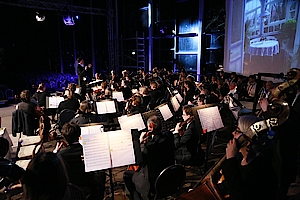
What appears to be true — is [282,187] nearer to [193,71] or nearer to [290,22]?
[290,22]

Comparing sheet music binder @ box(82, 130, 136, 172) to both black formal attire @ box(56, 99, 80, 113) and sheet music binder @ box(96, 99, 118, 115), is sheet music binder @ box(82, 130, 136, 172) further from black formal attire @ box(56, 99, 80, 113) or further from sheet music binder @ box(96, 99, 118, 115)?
black formal attire @ box(56, 99, 80, 113)

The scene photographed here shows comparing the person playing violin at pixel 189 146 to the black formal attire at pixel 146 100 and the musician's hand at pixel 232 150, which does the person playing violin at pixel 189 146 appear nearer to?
the musician's hand at pixel 232 150

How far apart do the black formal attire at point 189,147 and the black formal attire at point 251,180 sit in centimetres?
195

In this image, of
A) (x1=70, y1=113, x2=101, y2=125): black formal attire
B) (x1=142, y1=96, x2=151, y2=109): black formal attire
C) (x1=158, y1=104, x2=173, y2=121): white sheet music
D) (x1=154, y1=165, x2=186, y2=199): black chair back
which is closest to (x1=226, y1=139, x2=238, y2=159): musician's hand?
(x1=154, y1=165, x2=186, y2=199): black chair back

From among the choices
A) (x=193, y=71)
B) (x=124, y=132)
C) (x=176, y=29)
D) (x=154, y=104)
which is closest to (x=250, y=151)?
(x=124, y=132)

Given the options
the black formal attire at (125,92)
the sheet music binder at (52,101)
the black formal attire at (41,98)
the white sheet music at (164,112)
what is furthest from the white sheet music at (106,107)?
the black formal attire at (41,98)

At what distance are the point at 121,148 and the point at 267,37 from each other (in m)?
5.46

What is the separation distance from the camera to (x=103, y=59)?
628 inches

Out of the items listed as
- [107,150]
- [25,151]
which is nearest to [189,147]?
[107,150]

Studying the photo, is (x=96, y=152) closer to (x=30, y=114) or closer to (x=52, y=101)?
(x=30, y=114)

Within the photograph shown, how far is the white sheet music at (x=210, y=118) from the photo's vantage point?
12.4 ft

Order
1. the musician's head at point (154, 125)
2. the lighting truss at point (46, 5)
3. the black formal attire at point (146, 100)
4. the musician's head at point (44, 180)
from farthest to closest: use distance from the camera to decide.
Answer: the lighting truss at point (46, 5) → the black formal attire at point (146, 100) → the musician's head at point (154, 125) → the musician's head at point (44, 180)

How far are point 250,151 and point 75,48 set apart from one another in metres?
15.5

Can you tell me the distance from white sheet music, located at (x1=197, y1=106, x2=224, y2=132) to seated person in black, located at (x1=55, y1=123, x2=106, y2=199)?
1.80m
